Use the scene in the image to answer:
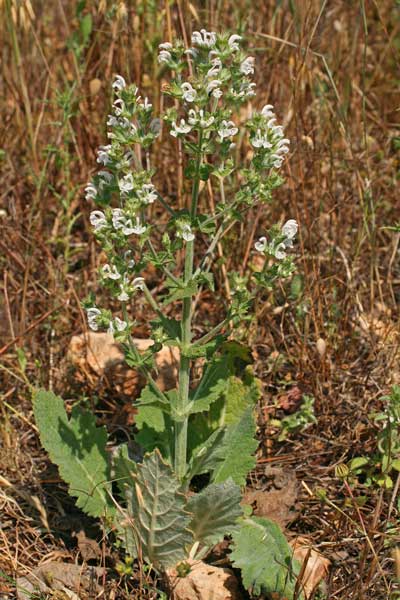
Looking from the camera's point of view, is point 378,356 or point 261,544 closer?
point 261,544

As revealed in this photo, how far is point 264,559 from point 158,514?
1.37 ft

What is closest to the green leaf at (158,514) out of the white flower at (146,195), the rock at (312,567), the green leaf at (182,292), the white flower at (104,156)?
the rock at (312,567)

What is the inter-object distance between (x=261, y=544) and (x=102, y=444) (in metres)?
0.78

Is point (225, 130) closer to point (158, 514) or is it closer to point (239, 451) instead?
point (239, 451)

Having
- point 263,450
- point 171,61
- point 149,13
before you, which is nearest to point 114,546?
point 263,450

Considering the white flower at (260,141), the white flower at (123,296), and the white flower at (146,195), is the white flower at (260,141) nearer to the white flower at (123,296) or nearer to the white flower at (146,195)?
the white flower at (146,195)

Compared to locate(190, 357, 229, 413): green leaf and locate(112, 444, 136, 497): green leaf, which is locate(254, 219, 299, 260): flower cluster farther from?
locate(112, 444, 136, 497): green leaf

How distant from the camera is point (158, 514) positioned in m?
2.81

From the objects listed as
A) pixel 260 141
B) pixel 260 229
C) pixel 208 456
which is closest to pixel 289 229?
pixel 260 141

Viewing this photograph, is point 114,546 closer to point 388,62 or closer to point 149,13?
point 149,13

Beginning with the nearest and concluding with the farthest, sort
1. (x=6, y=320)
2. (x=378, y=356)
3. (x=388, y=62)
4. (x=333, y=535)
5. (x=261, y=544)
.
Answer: (x=261, y=544) < (x=333, y=535) < (x=378, y=356) < (x=6, y=320) < (x=388, y=62)

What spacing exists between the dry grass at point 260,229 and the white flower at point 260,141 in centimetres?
90

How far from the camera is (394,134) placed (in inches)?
184

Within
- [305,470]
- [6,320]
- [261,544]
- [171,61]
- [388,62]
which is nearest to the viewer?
[171,61]
